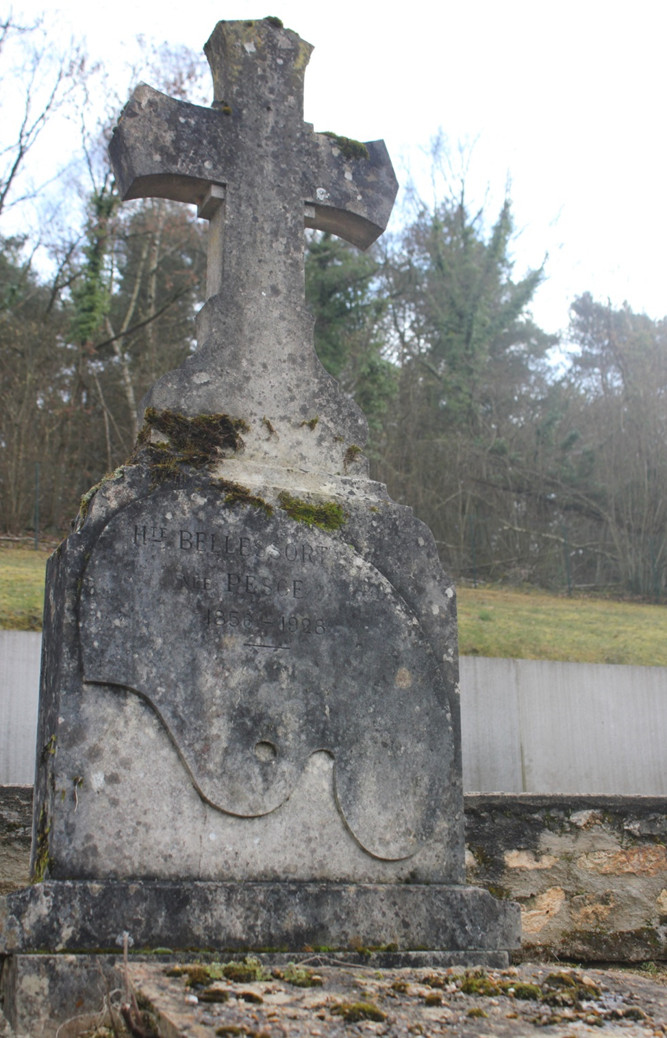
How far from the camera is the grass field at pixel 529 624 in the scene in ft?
31.1

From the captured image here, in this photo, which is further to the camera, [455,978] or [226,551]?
[226,551]

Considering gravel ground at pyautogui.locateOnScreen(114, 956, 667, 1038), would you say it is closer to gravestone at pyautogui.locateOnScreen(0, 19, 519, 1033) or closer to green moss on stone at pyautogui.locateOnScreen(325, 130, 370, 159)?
gravestone at pyautogui.locateOnScreen(0, 19, 519, 1033)

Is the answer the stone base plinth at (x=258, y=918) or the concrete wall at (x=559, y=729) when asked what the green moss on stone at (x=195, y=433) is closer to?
the stone base plinth at (x=258, y=918)

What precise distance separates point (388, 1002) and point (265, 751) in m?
1.12

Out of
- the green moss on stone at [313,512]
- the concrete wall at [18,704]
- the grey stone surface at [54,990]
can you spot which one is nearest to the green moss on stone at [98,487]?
the green moss on stone at [313,512]

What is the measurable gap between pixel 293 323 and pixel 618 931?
139 inches

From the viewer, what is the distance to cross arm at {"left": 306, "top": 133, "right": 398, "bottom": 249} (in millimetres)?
4711

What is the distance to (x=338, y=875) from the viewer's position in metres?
3.67

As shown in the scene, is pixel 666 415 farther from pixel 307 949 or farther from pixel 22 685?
pixel 307 949

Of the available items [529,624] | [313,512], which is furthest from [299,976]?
[529,624]

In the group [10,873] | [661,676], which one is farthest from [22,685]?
[661,676]

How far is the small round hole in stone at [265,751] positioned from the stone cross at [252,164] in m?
1.89

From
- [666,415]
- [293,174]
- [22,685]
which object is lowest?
[22,685]

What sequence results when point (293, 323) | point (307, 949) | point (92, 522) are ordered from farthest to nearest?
point (293, 323) → point (92, 522) → point (307, 949)
